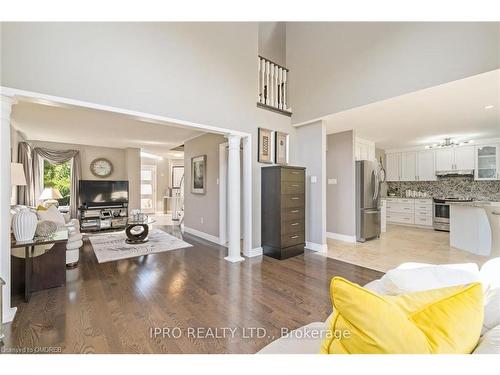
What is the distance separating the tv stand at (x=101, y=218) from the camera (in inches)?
234

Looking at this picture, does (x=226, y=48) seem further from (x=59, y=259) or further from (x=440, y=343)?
(x=440, y=343)

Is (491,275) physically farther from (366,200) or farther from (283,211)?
(366,200)

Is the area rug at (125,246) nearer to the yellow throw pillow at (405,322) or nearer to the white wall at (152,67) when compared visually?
the white wall at (152,67)

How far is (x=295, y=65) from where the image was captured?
4430mm

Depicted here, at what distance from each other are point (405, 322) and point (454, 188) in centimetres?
736

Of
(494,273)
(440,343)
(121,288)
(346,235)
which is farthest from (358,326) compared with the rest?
(346,235)

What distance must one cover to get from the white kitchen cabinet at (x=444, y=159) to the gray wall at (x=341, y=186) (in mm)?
3119

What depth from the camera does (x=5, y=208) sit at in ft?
6.26

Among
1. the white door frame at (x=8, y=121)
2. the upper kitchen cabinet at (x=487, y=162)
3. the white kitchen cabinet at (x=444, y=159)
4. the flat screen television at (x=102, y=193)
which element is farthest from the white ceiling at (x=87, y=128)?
the upper kitchen cabinet at (x=487, y=162)

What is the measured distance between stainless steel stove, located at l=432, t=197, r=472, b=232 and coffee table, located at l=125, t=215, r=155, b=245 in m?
6.68

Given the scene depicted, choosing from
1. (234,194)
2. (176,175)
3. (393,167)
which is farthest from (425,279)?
(176,175)

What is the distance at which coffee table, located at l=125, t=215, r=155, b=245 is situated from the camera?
4.47 m

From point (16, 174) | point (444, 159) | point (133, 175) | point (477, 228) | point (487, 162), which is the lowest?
point (477, 228)
